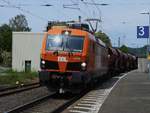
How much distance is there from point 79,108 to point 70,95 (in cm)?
614

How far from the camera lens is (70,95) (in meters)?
24.2

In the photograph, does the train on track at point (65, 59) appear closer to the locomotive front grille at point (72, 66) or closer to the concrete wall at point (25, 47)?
the locomotive front grille at point (72, 66)

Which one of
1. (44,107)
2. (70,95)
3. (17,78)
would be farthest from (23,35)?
(44,107)

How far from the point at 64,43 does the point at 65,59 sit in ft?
2.99

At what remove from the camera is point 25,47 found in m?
70.1

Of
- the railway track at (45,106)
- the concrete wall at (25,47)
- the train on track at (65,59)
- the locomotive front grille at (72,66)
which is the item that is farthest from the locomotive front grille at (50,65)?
the concrete wall at (25,47)

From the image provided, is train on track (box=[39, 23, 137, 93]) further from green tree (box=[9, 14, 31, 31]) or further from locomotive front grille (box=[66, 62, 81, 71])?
green tree (box=[9, 14, 31, 31])

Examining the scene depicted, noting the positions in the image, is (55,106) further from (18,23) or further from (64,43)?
(18,23)

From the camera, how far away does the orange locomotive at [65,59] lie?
72.2 feet

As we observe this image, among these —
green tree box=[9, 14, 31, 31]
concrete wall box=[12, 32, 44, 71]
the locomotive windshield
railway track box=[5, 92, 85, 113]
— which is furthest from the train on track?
green tree box=[9, 14, 31, 31]

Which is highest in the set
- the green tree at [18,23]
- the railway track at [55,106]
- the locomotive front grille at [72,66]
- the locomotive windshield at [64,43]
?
the green tree at [18,23]

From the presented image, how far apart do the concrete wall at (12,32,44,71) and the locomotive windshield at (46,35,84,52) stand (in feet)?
149

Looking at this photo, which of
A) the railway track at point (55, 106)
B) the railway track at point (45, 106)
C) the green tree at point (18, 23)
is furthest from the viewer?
the green tree at point (18, 23)

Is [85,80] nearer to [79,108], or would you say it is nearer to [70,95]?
[70,95]
